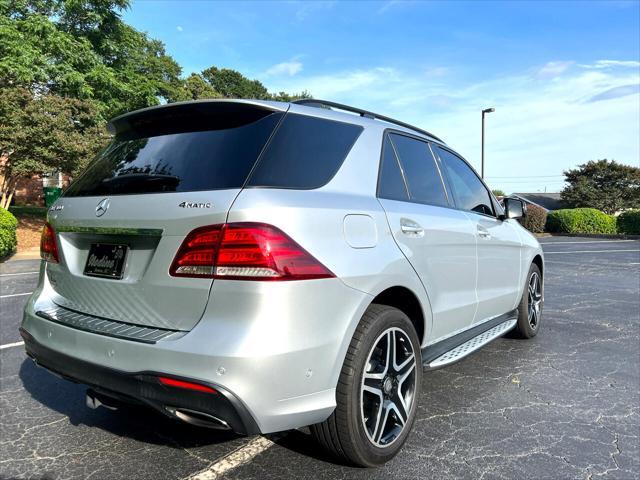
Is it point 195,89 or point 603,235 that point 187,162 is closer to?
point 603,235

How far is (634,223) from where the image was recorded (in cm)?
2712

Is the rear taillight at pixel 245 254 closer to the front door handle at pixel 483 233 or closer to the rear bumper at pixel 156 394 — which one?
the rear bumper at pixel 156 394

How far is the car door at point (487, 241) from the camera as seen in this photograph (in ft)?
12.4

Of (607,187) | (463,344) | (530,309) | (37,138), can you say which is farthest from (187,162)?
(607,187)

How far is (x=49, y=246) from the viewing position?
9.27 ft

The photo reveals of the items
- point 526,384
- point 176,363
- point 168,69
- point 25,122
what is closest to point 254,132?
point 176,363

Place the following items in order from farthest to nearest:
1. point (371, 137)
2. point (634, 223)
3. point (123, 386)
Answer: point (634, 223)
point (371, 137)
point (123, 386)

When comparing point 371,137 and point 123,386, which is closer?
point 123,386

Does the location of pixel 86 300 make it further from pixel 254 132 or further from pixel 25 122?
pixel 25 122

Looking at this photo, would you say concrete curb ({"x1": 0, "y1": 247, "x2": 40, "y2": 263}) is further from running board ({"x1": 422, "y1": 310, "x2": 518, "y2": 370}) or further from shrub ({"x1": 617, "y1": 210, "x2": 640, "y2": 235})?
shrub ({"x1": 617, "y1": 210, "x2": 640, "y2": 235})

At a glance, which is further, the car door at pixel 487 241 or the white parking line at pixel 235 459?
the car door at pixel 487 241

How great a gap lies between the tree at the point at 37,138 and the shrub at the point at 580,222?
920 inches

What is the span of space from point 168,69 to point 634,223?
3738 cm

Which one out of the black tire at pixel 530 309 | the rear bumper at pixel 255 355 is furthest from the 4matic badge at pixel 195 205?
the black tire at pixel 530 309
